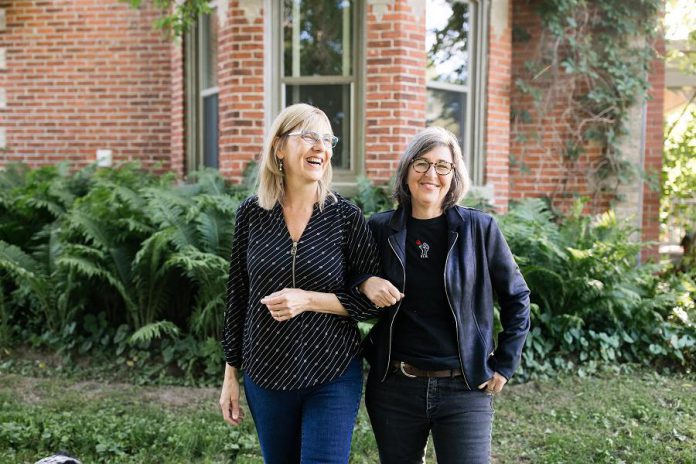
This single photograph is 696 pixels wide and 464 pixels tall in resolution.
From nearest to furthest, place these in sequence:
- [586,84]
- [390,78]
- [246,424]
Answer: [246,424] < [390,78] < [586,84]

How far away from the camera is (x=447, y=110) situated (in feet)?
24.7

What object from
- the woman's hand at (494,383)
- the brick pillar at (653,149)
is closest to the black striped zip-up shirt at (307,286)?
the woman's hand at (494,383)

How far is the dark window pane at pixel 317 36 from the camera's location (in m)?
7.00

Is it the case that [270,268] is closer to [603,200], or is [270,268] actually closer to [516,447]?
[516,447]

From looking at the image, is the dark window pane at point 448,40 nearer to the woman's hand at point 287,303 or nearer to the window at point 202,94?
the window at point 202,94

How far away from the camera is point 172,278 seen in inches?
239

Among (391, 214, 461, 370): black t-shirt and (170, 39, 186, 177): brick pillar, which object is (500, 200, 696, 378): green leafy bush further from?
(170, 39, 186, 177): brick pillar

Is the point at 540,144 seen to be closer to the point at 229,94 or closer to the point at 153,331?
the point at 229,94

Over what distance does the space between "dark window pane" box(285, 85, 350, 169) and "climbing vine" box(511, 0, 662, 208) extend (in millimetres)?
2159

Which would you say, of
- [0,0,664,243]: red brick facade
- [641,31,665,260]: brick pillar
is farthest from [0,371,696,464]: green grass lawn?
[641,31,665,260]: brick pillar

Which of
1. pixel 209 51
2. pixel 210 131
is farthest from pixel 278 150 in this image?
pixel 209 51

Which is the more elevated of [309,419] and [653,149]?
[653,149]

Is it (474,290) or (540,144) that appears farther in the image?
(540,144)

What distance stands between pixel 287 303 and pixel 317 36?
527cm
